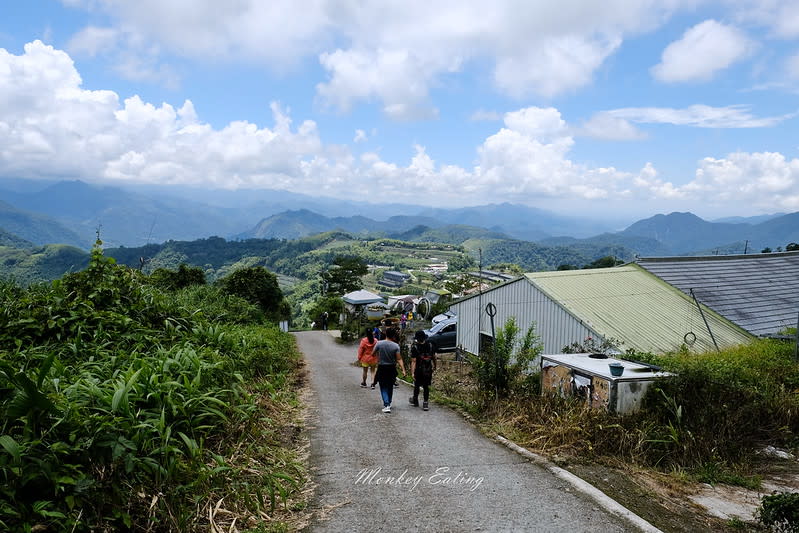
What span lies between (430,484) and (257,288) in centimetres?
3486

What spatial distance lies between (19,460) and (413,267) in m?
156

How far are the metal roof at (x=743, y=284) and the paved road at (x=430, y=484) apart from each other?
14827 mm

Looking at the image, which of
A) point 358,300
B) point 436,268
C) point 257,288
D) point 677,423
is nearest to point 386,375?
point 677,423

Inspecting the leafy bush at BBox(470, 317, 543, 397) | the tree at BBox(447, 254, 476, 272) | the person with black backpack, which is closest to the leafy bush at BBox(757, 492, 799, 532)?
the leafy bush at BBox(470, 317, 543, 397)

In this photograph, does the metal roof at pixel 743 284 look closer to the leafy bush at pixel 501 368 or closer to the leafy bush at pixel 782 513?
the leafy bush at pixel 501 368

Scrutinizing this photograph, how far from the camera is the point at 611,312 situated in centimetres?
1503

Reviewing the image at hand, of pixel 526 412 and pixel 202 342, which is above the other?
pixel 202 342

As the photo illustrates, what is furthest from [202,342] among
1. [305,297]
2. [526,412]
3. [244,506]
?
[305,297]

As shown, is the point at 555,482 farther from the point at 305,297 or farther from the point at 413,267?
the point at 413,267

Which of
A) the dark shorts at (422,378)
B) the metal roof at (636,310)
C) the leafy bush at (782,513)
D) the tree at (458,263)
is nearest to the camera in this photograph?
the leafy bush at (782,513)

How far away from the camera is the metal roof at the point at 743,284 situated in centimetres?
1664

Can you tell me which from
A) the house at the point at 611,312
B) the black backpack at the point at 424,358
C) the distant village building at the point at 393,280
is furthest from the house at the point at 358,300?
the distant village building at the point at 393,280

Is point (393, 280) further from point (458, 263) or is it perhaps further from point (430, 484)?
point (430, 484)

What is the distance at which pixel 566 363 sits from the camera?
25.1ft
